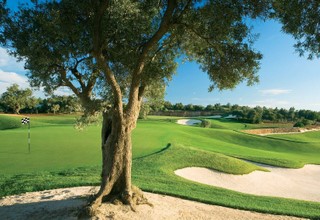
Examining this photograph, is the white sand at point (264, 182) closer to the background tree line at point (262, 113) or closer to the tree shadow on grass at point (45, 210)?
the tree shadow on grass at point (45, 210)

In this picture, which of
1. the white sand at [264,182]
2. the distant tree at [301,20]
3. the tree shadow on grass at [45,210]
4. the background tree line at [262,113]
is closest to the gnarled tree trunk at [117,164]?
the tree shadow on grass at [45,210]

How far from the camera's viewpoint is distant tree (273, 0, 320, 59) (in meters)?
7.25

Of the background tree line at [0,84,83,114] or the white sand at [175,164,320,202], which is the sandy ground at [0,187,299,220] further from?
the background tree line at [0,84,83,114]

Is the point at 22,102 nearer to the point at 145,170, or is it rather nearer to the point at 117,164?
the point at 145,170

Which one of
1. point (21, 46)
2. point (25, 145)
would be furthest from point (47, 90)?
point (25, 145)

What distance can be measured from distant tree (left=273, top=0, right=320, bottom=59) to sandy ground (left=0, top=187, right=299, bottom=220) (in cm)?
541

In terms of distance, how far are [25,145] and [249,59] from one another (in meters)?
17.6

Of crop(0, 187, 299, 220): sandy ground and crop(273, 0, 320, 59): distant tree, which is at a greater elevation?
crop(273, 0, 320, 59): distant tree

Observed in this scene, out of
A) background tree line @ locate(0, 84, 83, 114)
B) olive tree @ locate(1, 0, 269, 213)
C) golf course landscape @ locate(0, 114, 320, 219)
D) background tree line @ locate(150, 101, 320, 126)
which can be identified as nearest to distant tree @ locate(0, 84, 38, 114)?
background tree line @ locate(0, 84, 83, 114)

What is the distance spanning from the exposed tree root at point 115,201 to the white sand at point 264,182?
717 cm

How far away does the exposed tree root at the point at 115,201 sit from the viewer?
23.5ft

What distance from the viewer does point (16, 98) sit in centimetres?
7338

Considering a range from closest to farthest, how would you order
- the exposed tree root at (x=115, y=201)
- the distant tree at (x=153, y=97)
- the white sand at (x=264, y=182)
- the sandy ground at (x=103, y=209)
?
1. the exposed tree root at (x=115, y=201)
2. the sandy ground at (x=103, y=209)
3. the distant tree at (x=153, y=97)
4. the white sand at (x=264, y=182)

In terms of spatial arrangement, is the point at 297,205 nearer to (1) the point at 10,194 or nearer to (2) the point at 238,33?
(2) the point at 238,33
